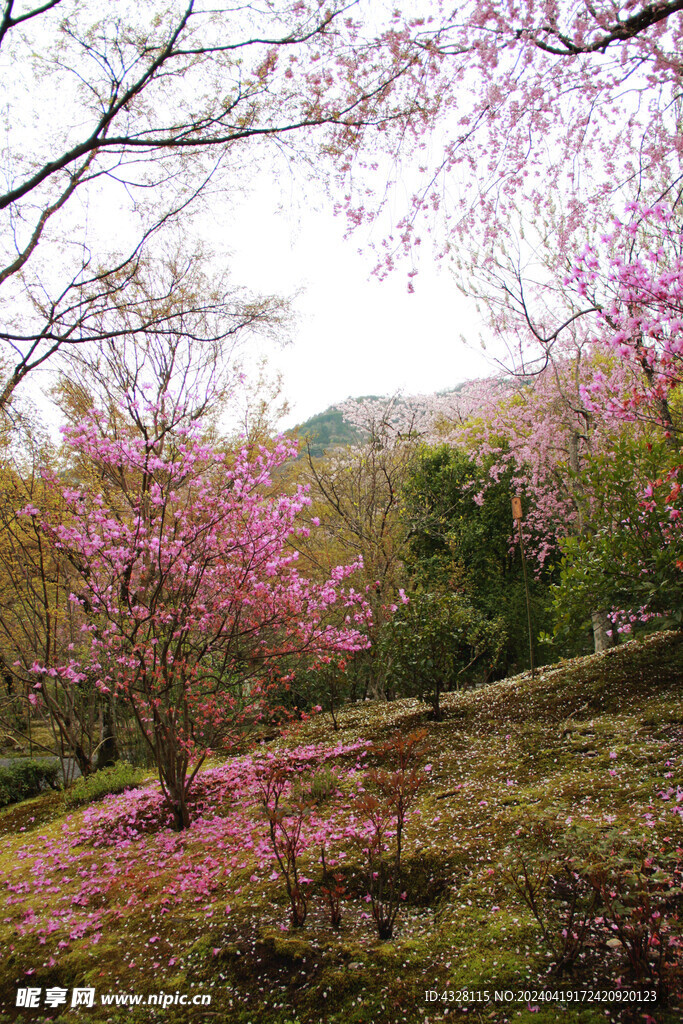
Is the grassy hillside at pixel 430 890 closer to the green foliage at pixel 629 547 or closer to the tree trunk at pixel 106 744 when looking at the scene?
the green foliage at pixel 629 547

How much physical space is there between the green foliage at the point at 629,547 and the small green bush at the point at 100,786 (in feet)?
18.8

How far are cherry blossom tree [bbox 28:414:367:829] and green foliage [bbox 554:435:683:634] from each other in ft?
7.85

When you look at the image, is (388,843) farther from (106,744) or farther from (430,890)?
(106,744)

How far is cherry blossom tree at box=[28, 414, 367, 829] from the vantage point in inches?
194

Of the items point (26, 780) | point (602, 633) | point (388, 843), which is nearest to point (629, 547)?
point (388, 843)

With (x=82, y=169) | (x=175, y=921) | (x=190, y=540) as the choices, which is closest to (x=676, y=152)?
(x=82, y=169)

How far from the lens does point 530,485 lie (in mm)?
11289

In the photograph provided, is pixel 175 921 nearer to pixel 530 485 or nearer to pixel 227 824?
pixel 227 824

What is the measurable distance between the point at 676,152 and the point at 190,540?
4700 mm

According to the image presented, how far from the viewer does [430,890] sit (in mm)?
3168

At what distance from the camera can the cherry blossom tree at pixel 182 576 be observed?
4926 mm

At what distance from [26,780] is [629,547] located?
30.5ft

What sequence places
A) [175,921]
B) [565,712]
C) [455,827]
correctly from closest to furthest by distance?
1. [175,921]
2. [455,827]
3. [565,712]

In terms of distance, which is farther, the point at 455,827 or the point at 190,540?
the point at 190,540
